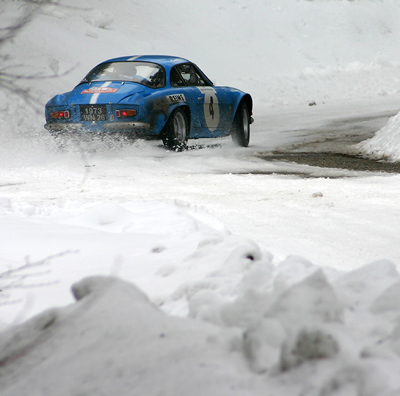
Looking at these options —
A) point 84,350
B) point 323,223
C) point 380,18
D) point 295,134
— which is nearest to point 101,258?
point 84,350

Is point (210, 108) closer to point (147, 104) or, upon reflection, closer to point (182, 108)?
point (182, 108)

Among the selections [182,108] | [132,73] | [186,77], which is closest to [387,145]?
[182,108]

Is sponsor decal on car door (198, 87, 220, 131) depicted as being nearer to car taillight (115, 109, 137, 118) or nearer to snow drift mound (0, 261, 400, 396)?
car taillight (115, 109, 137, 118)

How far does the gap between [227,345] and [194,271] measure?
1.19 m

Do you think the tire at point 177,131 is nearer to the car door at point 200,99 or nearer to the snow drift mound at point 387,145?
the car door at point 200,99

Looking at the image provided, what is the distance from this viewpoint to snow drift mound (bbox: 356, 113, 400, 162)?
7.80 m

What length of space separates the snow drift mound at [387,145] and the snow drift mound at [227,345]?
5.86 meters

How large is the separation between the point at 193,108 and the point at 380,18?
891 inches

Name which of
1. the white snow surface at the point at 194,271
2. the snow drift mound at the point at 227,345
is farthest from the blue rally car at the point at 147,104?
the snow drift mound at the point at 227,345

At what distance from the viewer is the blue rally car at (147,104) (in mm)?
7715

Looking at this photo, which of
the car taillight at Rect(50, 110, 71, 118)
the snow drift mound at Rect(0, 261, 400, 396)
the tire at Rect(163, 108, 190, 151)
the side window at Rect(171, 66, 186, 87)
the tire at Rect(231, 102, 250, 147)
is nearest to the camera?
the snow drift mound at Rect(0, 261, 400, 396)

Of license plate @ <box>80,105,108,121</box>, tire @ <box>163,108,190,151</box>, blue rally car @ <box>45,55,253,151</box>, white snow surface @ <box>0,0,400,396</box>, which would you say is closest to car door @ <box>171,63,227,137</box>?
blue rally car @ <box>45,55,253,151</box>

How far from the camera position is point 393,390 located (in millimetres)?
1479

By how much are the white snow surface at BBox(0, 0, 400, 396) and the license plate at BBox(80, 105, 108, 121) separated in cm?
59
